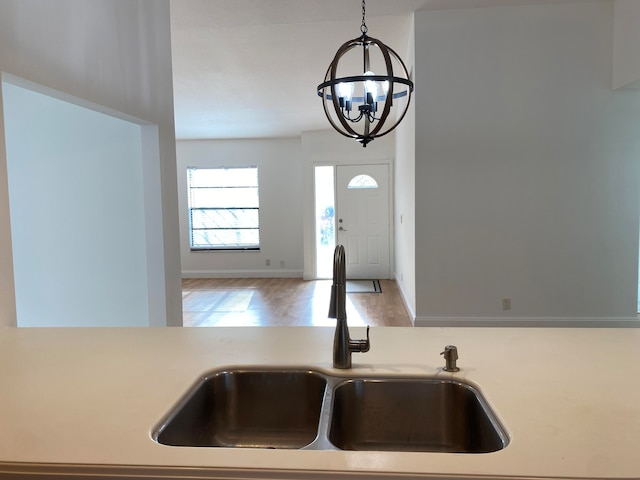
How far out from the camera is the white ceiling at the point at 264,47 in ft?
11.8

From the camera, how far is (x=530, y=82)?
3.98m

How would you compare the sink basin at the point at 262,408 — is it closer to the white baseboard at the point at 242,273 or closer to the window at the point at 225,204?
the white baseboard at the point at 242,273

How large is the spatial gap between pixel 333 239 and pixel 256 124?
2239 millimetres

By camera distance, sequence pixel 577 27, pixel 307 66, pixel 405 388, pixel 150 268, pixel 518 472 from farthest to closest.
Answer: pixel 307 66, pixel 577 27, pixel 150 268, pixel 405 388, pixel 518 472

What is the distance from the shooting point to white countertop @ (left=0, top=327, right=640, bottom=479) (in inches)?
30.9

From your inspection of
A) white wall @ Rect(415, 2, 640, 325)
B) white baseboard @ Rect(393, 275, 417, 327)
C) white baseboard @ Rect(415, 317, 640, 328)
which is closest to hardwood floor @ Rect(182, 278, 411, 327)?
white baseboard @ Rect(393, 275, 417, 327)

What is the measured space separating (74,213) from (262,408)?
280 cm

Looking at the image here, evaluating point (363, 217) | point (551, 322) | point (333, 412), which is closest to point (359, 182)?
point (363, 217)

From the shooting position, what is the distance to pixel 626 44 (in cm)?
374

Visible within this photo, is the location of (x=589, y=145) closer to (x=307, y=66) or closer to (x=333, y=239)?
(x=307, y=66)

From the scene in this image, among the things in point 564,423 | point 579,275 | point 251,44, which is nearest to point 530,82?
point 579,275

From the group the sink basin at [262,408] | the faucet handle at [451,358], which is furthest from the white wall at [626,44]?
the sink basin at [262,408]

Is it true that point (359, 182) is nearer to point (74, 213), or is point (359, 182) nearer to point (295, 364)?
point (74, 213)

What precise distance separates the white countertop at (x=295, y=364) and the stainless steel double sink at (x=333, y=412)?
0.04 metres
